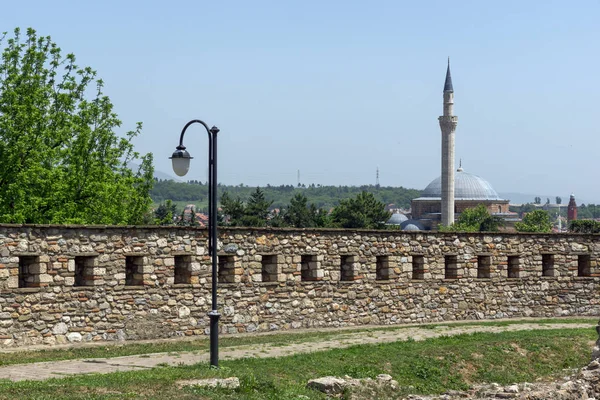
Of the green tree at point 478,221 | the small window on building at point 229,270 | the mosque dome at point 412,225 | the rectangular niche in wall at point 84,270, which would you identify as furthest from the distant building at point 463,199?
the rectangular niche in wall at point 84,270

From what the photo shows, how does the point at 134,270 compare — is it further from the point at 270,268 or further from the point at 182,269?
the point at 270,268

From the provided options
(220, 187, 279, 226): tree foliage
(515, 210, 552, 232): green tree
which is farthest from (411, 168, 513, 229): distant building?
(220, 187, 279, 226): tree foliage

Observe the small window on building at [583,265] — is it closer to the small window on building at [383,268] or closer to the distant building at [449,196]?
the small window on building at [383,268]

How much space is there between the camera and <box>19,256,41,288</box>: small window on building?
60.1 feet

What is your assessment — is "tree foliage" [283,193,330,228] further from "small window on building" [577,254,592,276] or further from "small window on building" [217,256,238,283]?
"small window on building" [217,256,238,283]

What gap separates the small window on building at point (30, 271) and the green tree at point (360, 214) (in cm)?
6691

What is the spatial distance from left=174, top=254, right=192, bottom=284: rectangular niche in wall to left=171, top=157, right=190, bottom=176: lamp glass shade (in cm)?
479

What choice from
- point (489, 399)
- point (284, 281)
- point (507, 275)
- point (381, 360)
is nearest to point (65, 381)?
point (381, 360)

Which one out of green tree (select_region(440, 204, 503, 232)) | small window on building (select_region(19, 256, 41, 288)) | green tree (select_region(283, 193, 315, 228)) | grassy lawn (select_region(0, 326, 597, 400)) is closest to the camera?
grassy lawn (select_region(0, 326, 597, 400))

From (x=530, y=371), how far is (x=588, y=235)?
853 centimetres

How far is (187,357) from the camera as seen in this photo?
16609 millimetres

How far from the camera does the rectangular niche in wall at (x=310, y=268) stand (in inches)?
879

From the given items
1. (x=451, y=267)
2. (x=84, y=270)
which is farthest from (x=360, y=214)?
(x=84, y=270)

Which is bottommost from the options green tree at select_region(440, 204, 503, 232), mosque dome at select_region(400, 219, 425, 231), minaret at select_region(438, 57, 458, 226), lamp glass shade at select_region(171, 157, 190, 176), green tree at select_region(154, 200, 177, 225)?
mosque dome at select_region(400, 219, 425, 231)
